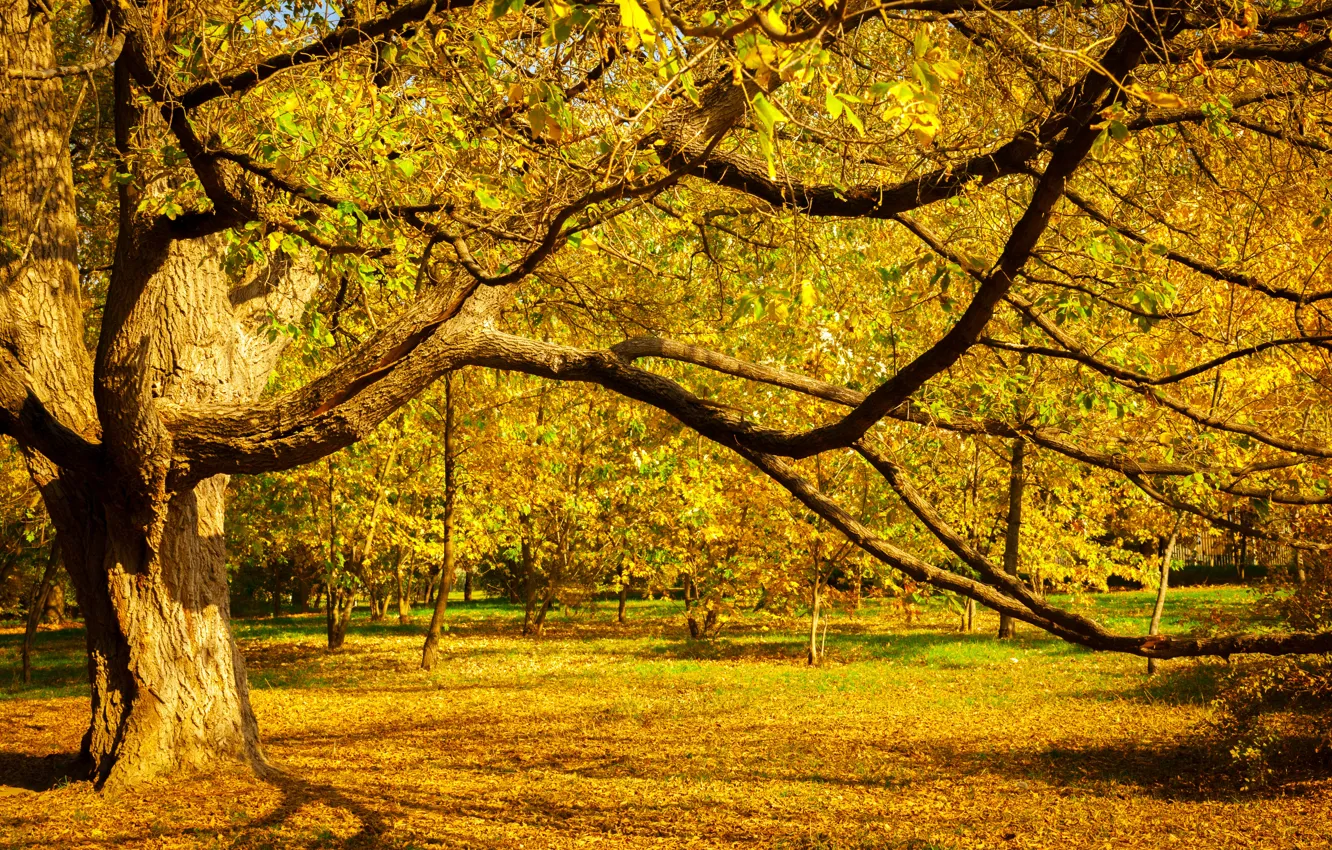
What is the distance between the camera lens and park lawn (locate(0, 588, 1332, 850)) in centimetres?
663

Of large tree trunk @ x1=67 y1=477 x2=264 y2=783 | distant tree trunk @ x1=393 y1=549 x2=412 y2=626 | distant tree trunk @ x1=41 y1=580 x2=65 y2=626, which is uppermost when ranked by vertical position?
large tree trunk @ x1=67 y1=477 x2=264 y2=783

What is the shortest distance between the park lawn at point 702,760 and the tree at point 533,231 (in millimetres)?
1186

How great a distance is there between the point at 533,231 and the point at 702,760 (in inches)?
234

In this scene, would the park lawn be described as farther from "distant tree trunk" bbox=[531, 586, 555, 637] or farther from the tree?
"distant tree trunk" bbox=[531, 586, 555, 637]

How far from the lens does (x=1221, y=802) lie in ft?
24.6

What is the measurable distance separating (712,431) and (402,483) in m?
15.1

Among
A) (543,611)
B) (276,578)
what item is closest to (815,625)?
(543,611)

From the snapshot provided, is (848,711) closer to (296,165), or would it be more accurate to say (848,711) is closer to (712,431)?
(712,431)

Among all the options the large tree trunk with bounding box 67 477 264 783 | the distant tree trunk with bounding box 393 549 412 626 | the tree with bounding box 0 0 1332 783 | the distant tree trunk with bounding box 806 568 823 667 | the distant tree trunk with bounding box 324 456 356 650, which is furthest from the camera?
the distant tree trunk with bounding box 393 549 412 626

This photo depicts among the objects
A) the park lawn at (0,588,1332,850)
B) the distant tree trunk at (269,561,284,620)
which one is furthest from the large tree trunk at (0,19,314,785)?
the distant tree trunk at (269,561,284,620)

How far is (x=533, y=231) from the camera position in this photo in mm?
5301

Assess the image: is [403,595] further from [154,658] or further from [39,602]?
[154,658]

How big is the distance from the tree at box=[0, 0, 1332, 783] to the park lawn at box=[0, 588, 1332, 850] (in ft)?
3.89

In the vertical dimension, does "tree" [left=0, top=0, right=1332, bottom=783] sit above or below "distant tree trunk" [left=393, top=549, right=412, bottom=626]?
above
